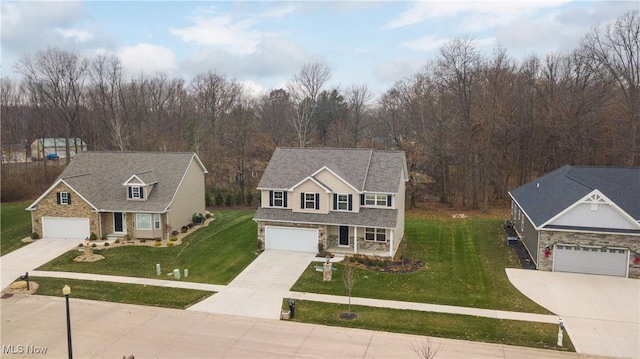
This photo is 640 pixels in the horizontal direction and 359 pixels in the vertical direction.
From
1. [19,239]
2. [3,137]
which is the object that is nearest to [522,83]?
[19,239]

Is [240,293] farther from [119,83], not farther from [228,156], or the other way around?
[119,83]

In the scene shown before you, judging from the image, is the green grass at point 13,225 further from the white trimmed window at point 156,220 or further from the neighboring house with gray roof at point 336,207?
the neighboring house with gray roof at point 336,207

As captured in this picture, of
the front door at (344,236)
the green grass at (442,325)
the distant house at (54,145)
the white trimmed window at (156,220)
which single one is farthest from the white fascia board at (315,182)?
the distant house at (54,145)

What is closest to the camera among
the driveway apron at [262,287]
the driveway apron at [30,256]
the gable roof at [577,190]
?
the driveway apron at [262,287]

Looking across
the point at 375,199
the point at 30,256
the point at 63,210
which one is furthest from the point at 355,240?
the point at 63,210

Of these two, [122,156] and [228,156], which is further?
[228,156]

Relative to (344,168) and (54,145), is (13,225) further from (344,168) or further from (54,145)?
(54,145)
